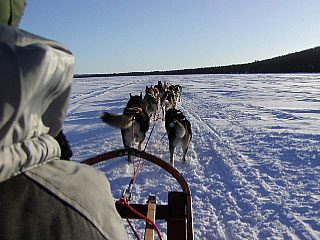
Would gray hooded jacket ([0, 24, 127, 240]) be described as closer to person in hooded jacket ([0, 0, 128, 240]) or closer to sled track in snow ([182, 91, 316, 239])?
person in hooded jacket ([0, 0, 128, 240])

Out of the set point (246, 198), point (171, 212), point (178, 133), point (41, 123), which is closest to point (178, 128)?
point (178, 133)

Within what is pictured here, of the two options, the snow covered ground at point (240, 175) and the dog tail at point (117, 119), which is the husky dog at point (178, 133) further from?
the dog tail at point (117, 119)

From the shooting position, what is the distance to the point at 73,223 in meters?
0.60

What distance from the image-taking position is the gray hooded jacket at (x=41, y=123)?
0.51m

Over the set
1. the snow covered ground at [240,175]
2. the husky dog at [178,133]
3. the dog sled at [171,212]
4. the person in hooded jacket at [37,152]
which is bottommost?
the snow covered ground at [240,175]

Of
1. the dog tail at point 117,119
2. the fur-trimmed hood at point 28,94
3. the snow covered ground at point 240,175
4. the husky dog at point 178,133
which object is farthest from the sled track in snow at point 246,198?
the fur-trimmed hood at point 28,94

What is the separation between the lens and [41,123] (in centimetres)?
63

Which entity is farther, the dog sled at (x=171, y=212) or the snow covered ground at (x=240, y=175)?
the snow covered ground at (x=240, y=175)

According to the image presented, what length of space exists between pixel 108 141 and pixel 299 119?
5.08m

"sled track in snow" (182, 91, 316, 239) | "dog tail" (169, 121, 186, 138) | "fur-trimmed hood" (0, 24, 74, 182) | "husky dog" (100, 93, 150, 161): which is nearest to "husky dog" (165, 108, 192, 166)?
"dog tail" (169, 121, 186, 138)

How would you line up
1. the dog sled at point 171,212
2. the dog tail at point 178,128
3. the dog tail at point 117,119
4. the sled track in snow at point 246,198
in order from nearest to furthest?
the dog sled at point 171,212 → the sled track in snow at point 246,198 → the dog tail at point 117,119 → the dog tail at point 178,128

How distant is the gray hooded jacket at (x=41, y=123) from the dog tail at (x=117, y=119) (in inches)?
134

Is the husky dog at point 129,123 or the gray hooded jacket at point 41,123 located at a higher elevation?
the gray hooded jacket at point 41,123

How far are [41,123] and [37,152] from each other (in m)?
0.07
